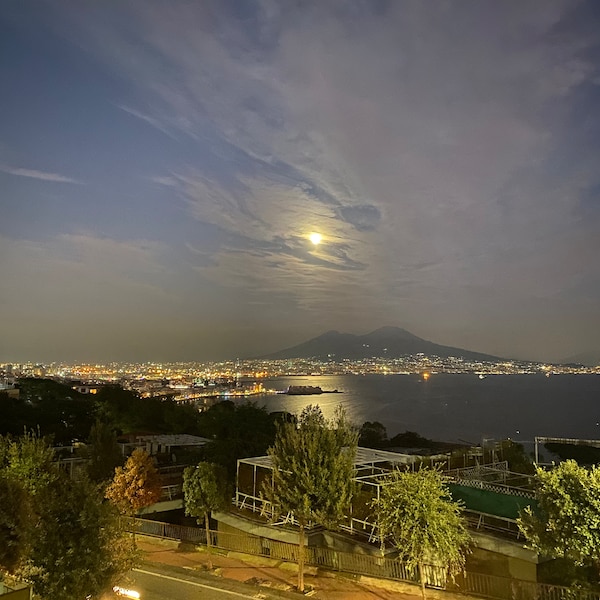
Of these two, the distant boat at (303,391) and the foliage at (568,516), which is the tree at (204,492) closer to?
the foliage at (568,516)

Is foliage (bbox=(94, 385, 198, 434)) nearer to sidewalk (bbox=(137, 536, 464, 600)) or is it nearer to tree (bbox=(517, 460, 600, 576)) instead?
sidewalk (bbox=(137, 536, 464, 600))

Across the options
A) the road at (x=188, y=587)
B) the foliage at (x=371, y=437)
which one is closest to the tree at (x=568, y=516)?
the road at (x=188, y=587)

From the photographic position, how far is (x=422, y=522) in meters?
10.5

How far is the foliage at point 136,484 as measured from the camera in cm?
1803

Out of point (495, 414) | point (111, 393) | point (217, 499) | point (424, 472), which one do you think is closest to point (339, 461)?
point (424, 472)

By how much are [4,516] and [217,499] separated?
8020 millimetres

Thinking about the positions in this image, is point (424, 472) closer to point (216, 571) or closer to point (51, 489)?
point (216, 571)

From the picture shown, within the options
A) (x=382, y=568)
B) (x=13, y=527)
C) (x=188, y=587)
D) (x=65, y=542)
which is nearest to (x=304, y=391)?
(x=188, y=587)

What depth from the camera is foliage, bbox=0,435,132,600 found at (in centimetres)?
919

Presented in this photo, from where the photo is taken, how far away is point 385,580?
12078 millimetres

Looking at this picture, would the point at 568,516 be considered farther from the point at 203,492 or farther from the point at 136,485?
the point at 136,485

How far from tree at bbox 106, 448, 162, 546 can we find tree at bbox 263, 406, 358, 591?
7.31 meters

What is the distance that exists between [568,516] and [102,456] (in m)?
17.8

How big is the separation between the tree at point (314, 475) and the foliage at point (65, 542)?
369cm
